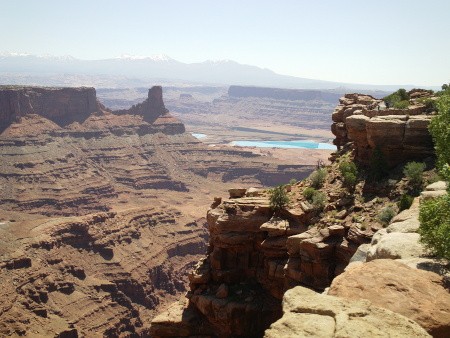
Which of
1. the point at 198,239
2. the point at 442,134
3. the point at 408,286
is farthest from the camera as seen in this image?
the point at 198,239

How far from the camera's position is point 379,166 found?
29.3 metres

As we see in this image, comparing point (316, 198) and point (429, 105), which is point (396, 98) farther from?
point (316, 198)

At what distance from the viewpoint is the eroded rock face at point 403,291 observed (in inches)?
494

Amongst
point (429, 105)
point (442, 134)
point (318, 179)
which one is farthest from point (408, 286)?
point (429, 105)

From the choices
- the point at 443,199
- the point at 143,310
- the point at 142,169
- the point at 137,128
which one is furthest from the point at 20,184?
the point at 443,199

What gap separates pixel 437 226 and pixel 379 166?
45.2 feet

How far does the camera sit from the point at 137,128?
511ft

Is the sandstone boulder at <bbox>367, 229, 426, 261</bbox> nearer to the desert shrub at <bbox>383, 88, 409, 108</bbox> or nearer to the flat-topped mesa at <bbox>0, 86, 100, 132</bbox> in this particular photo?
the desert shrub at <bbox>383, 88, 409, 108</bbox>

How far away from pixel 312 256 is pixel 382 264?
10688mm

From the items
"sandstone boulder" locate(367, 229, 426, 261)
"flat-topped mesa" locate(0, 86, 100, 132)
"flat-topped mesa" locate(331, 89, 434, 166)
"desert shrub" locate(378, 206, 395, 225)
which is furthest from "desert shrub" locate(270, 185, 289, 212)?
"flat-topped mesa" locate(0, 86, 100, 132)

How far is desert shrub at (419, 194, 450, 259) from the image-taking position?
15.2 m

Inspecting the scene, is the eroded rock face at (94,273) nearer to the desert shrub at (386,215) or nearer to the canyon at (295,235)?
the canyon at (295,235)

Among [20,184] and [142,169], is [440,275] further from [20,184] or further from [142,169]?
[142,169]

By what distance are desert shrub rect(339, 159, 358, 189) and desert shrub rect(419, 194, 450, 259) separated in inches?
491
